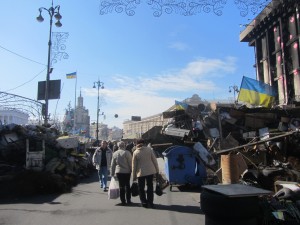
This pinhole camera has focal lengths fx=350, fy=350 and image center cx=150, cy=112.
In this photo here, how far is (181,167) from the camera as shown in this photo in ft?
38.2

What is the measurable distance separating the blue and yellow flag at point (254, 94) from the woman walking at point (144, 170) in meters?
15.6

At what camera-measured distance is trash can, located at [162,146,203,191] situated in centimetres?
1159

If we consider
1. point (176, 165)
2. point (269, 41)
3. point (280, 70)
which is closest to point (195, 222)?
point (176, 165)

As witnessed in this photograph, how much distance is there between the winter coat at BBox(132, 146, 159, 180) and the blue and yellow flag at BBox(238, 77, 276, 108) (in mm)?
15575

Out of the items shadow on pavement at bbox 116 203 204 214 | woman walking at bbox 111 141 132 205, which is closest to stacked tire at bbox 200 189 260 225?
shadow on pavement at bbox 116 203 204 214

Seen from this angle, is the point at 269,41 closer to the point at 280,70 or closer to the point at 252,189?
the point at 280,70

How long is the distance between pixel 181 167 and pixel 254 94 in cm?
1352

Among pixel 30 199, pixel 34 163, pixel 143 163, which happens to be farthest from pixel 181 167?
pixel 34 163

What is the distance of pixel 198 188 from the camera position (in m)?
11.9

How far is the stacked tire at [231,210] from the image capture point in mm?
4492

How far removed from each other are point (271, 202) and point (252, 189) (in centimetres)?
149

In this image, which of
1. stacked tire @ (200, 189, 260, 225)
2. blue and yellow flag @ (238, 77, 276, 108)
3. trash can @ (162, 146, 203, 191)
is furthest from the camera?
blue and yellow flag @ (238, 77, 276, 108)

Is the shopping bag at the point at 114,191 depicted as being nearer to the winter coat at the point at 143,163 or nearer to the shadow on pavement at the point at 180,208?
the shadow on pavement at the point at 180,208

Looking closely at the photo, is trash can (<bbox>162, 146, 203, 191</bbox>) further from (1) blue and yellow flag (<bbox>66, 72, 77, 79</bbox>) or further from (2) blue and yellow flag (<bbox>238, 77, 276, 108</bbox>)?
(1) blue and yellow flag (<bbox>66, 72, 77, 79</bbox>)
